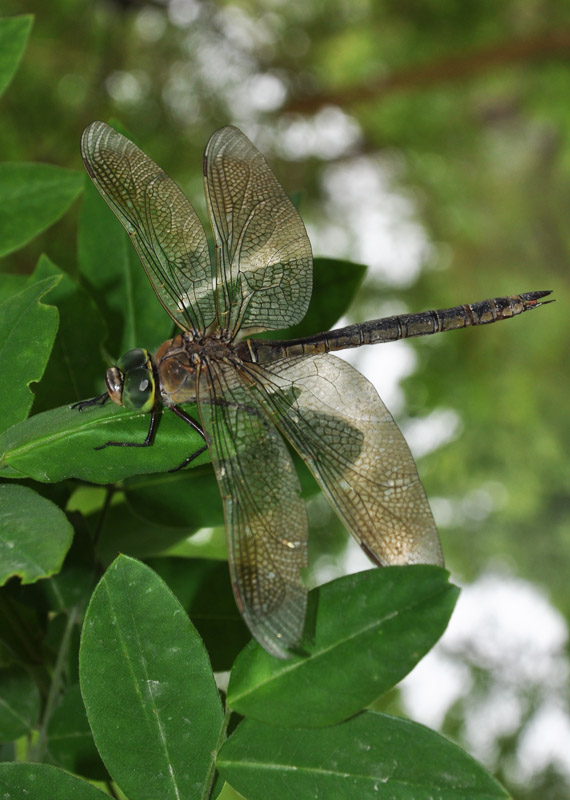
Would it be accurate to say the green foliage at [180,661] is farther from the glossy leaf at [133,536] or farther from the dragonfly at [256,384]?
the glossy leaf at [133,536]

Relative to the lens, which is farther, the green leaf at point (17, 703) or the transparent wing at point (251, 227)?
the transparent wing at point (251, 227)

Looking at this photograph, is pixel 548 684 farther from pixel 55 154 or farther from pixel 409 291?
pixel 55 154

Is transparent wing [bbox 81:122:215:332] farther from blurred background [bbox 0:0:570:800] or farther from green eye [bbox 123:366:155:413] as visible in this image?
blurred background [bbox 0:0:570:800]

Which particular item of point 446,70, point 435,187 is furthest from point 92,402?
point 435,187

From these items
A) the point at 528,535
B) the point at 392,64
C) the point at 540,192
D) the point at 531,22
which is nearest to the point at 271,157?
the point at 392,64

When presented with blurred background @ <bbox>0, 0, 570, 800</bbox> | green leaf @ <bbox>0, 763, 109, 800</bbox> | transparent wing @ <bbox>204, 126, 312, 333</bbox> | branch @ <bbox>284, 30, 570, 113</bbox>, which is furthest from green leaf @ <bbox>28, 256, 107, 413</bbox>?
branch @ <bbox>284, 30, 570, 113</bbox>

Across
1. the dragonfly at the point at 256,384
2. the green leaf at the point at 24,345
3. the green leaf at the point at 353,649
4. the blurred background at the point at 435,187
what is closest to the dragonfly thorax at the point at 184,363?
the dragonfly at the point at 256,384

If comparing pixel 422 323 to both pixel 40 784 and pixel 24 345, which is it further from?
pixel 40 784
